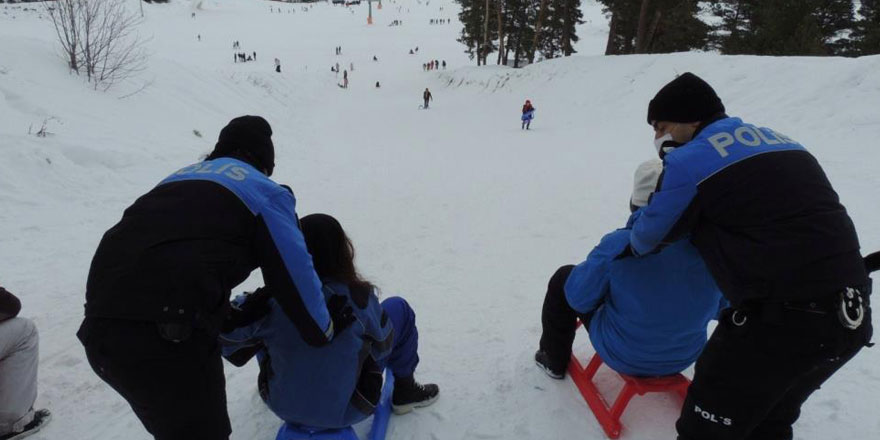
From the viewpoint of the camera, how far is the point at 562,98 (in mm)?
20906

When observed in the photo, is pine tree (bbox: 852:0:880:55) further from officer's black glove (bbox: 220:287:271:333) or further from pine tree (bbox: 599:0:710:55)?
officer's black glove (bbox: 220:287:271:333)

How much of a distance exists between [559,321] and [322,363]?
1.56m

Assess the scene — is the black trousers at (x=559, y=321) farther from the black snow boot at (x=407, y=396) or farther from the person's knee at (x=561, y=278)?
the black snow boot at (x=407, y=396)

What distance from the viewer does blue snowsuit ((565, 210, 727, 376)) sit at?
2.29 metres

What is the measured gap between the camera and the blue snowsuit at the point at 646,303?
229 centimetres

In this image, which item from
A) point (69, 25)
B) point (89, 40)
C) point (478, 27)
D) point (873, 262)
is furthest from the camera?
point (478, 27)

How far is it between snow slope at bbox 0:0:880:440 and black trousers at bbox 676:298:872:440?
87cm

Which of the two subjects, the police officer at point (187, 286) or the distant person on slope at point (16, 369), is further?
the distant person on slope at point (16, 369)

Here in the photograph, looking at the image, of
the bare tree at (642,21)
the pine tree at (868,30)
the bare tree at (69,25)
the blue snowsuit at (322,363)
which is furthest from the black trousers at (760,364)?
the bare tree at (642,21)

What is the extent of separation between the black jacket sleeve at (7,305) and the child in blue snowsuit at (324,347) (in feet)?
4.36

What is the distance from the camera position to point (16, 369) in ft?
8.77

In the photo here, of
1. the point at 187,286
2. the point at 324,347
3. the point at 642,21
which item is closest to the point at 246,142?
the point at 187,286

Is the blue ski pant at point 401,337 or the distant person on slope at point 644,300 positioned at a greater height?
the distant person on slope at point 644,300

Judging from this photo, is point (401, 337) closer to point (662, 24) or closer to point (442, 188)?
point (442, 188)
